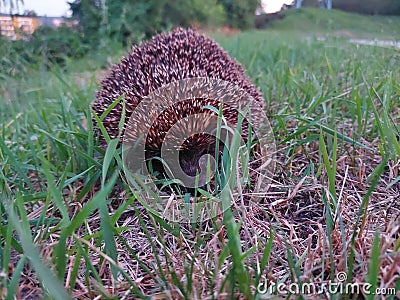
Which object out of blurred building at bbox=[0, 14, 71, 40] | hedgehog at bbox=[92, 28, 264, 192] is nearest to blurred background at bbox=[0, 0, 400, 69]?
blurred building at bbox=[0, 14, 71, 40]

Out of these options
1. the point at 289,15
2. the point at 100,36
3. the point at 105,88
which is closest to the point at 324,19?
the point at 289,15

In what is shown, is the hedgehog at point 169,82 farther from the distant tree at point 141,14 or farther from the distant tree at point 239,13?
the distant tree at point 239,13

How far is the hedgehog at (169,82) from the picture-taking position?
202 centimetres

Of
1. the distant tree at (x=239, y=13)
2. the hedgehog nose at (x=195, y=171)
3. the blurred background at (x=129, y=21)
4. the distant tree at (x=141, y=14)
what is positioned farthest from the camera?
the distant tree at (x=239, y=13)

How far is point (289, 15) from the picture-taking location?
7797 millimetres

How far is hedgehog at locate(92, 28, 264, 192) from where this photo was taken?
6.62 ft

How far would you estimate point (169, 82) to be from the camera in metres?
2.18

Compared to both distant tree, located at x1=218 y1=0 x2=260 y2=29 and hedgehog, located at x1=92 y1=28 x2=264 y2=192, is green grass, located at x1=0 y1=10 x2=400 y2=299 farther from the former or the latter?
distant tree, located at x1=218 y1=0 x2=260 y2=29

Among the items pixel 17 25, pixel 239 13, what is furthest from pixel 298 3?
pixel 239 13

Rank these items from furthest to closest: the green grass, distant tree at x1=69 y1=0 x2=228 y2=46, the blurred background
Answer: distant tree at x1=69 y1=0 x2=228 y2=46 → the blurred background → the green grass

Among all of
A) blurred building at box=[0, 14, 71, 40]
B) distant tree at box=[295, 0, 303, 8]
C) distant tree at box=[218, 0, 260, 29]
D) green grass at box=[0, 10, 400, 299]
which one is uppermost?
distant tree at box=[218, 0, 260, 29]

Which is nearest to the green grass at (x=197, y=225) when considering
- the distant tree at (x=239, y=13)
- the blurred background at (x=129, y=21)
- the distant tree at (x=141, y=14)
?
the blurred background at (x=129, y=21)

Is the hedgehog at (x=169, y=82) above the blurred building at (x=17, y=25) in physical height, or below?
below

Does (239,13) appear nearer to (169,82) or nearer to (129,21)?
(129,21)
